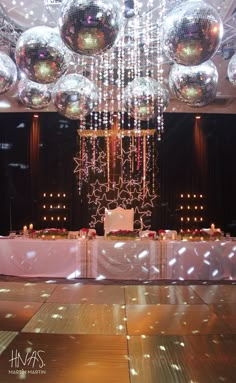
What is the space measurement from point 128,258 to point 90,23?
3.82 metres

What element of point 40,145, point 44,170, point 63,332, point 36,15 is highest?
point 36,15

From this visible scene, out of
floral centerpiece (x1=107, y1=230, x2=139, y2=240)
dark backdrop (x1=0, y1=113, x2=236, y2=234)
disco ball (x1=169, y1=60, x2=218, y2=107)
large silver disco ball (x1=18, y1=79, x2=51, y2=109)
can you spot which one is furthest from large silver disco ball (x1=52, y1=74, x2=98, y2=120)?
dark backdrop (x1=0, y1=113, x2=236, y2=234)

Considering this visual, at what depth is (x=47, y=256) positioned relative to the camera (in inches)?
237

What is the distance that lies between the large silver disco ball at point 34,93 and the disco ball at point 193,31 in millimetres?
2034

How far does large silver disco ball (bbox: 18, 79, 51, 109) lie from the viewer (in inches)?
189

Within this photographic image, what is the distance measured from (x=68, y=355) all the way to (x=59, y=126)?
8589mm

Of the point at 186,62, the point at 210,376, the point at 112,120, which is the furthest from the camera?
the point at 112,120

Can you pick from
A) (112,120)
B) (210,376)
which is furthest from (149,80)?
(112,120)

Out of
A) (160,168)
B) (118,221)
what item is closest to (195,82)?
(118,221)

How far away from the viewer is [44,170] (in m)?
10.7

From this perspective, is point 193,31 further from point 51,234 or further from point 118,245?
point 51,234

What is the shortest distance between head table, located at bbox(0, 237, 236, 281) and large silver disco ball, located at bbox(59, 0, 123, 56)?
11.3 ft

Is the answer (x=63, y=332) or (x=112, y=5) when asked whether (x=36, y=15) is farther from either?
(x=63, y=332)

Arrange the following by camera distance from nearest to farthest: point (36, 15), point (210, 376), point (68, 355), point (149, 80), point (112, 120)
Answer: point (210, 376)
point (68, 355)
point (149, 80)
point (36, 15)
point (112, 120)
